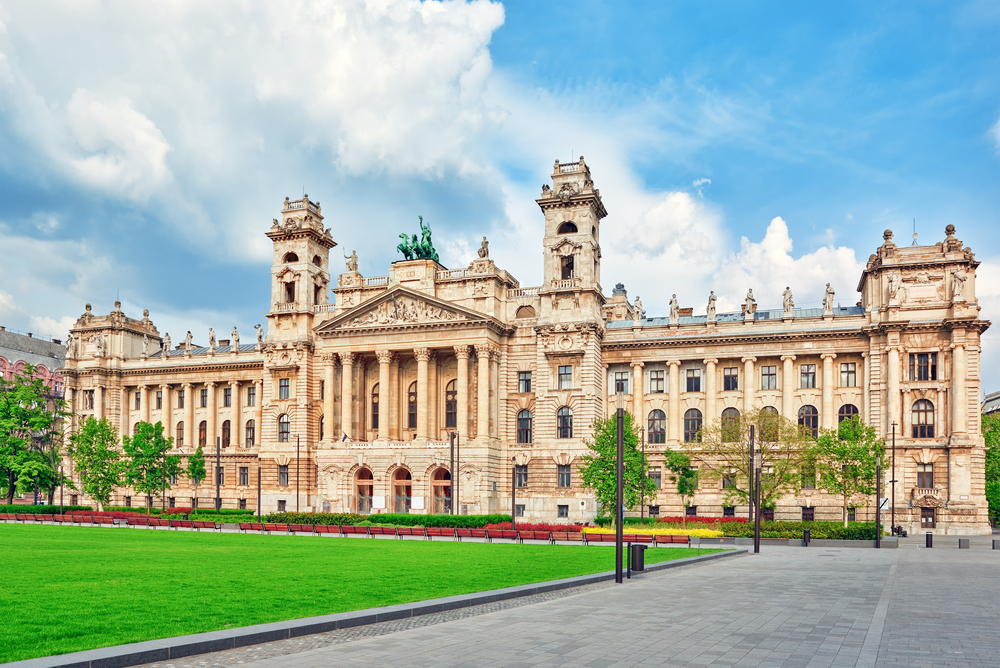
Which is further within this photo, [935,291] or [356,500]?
[356,500]

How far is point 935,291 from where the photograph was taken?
6988cm

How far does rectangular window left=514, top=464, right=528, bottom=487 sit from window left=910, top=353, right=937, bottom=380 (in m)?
33.6

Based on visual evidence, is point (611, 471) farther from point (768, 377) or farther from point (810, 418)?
point (810, 418)

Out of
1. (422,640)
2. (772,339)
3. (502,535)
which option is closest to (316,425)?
(502,535)

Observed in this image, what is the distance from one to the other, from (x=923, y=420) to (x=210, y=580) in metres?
62.9

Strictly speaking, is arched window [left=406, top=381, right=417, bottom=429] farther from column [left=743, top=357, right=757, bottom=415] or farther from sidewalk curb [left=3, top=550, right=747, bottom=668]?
sidewalk curb [left=3, top=550, right=747, bottom=668]

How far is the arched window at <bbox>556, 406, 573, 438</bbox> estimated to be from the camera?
2992 inches

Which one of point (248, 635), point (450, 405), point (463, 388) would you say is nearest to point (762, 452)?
point (463, 388)

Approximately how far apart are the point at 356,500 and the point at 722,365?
117ft

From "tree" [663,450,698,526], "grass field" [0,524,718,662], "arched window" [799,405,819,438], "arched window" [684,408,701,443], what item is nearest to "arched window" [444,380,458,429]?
"tree" [663,450,698,526]

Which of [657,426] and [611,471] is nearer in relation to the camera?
[611,471]

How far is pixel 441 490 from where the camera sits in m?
76.7

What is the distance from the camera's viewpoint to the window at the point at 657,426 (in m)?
77.9

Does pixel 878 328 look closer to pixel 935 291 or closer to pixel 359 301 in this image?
pixel 935 291
